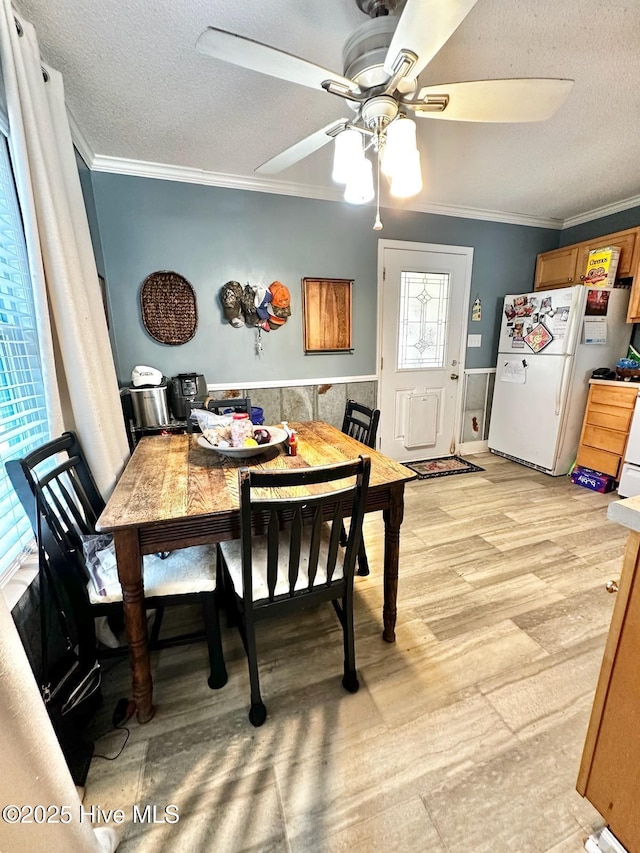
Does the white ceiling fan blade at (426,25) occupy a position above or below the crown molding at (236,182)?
below

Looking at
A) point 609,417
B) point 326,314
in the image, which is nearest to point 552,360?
point 609,417

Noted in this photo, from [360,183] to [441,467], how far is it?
2.81 metres

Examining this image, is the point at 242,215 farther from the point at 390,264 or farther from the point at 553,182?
the point at 553,182

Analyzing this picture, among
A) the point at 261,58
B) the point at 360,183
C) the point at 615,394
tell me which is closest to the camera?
the point at 261,58

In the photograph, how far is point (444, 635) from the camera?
1.61 m

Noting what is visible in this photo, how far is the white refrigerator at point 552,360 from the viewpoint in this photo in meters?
3.04

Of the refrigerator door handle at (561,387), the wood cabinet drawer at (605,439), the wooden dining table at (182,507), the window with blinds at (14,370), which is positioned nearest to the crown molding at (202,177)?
the window with blinds at (14,370)

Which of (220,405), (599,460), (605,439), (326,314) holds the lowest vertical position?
(599,460)

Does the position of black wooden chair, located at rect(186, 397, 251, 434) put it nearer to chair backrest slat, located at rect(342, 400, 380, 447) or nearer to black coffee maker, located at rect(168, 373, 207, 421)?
black coffee maker, located at rect(168, 373, 207, 421)

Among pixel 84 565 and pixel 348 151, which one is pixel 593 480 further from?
pixel 84 565

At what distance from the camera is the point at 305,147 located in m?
1.52

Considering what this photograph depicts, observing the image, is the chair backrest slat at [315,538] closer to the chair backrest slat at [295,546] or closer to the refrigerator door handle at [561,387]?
the chair backrest slat at [295,546]

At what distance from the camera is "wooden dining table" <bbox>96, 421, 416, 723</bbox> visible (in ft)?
3.60

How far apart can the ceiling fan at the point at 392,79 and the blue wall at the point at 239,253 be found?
60.9 inches
